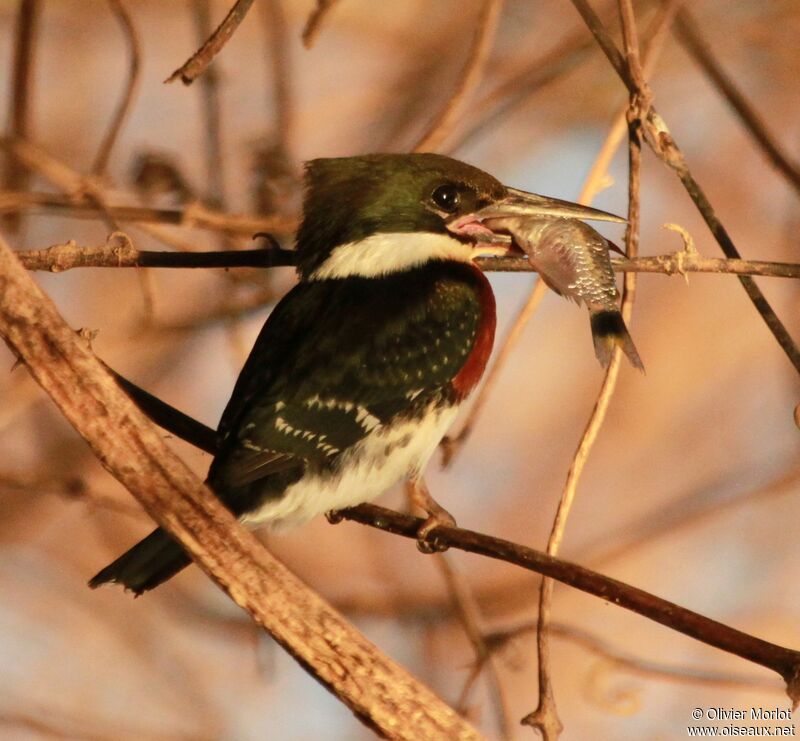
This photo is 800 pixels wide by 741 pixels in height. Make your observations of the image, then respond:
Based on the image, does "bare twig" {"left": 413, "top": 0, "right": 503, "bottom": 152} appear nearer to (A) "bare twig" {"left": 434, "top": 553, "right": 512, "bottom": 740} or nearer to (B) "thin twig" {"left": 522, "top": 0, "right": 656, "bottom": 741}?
(B) "thin twig" {"left": 522, "top": 0, "right": 656, "bottom": 741}

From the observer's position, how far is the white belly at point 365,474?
2.44m

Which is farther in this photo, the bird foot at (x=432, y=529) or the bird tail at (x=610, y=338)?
the bird foot at (x=432, y=529)

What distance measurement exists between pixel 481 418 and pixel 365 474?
1409 millimetres

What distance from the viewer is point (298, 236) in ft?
9.34

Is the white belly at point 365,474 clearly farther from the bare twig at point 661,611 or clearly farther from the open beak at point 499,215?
the bare twig at point 661,611

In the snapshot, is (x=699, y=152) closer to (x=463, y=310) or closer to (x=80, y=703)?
(x=463, y=310)

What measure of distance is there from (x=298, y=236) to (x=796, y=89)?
2.02m

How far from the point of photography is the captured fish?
86.2 inches

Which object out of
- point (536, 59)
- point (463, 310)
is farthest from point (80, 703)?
point (536, 59)

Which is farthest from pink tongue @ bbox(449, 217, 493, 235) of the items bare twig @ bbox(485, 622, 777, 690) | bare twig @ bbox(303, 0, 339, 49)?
bare twig @ bbox(485, 622, 777, 690)

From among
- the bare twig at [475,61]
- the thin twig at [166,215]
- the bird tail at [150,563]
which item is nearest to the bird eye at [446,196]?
the bare twig at [475,61]

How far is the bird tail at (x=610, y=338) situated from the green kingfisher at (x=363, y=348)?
0.27 meters

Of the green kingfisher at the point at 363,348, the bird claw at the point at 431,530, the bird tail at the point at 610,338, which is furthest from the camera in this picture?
the green kingfisher at the point at 363,348

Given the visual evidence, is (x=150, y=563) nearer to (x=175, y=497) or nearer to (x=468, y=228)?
(x=175, y=497)
